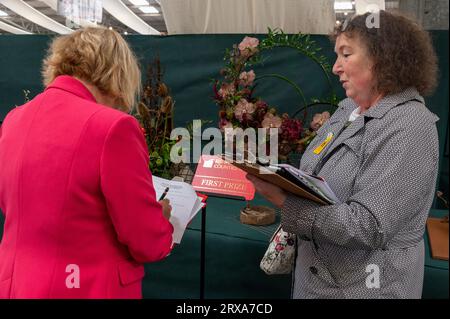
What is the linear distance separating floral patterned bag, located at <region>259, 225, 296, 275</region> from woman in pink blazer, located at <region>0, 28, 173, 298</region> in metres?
0.40

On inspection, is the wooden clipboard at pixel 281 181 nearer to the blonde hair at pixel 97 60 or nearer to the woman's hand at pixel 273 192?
the woman's hand at pixel 273 192

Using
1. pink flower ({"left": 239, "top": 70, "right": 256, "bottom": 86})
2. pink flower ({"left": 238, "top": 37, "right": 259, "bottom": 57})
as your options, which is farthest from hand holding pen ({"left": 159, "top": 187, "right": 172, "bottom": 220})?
pink flower ({"left": 238, "top": 37, "right": 259, "bottom": 57})

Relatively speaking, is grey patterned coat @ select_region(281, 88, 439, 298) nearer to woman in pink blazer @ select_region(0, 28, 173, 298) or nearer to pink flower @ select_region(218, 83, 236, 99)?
woman in pink blazer @ select_region(0, 28, 173, 298)

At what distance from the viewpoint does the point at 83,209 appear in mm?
791

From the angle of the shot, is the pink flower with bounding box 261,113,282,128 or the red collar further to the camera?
the pink flower with bounding box 261,113,282,128

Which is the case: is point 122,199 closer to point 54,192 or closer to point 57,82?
point 54,192

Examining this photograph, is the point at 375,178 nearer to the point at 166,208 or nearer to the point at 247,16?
the point at 166,208

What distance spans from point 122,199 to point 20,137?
257mm

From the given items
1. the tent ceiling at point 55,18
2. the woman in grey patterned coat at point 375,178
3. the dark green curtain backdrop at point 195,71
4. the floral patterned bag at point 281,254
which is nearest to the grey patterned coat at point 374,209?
the woman in grey patterned coat at point 375,178

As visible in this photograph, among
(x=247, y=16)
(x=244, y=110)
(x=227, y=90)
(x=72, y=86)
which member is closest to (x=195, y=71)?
(x=247, y=16)

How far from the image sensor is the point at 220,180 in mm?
1516

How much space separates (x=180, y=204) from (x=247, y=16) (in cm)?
124

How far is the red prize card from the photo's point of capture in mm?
1460

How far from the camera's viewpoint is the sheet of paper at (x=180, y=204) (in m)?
1.05
